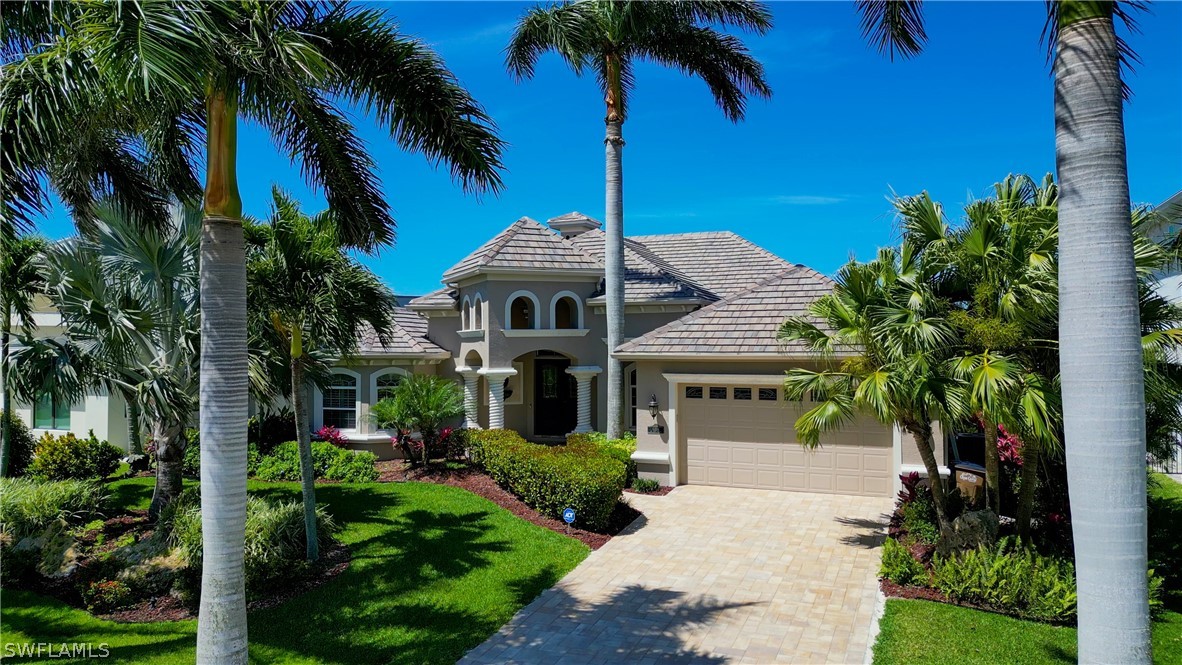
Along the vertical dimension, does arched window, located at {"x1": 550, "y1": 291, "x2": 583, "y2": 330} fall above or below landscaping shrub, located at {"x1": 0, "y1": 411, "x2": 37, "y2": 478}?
above

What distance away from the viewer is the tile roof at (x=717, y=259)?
2233 cm

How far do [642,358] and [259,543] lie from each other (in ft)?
29.3

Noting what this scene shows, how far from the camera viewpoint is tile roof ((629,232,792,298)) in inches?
879

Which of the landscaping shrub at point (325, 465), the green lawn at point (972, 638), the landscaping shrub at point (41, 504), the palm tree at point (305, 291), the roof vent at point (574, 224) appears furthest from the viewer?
the roof vent at point (574, 224)

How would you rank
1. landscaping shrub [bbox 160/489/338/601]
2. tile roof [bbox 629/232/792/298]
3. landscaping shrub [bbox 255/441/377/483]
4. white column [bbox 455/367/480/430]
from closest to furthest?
landscaping shrub [bbox 160/489/338/601], landscaping shrub [bbox 255/441/377/483], white column [bbox 455/367/480/430], tile roof [bbox 629/232/792/298]

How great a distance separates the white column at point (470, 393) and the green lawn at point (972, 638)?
13.8 metres

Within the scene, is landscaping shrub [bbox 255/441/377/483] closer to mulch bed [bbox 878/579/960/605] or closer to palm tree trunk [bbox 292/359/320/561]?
palm tree trunk [bbox 292/359/320/561]

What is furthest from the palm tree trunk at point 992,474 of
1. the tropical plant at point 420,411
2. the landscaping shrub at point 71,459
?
the landscaping shrub at point 71,459

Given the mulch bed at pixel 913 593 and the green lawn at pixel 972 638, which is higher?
the mulch bed at pixel 913 593

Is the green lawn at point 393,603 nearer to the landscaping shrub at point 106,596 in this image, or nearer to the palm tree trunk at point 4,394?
the landscaping shrub at point 106,596

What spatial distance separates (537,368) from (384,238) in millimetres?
13702

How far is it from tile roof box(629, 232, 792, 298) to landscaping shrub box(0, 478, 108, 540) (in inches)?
664

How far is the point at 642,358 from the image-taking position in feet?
52.0

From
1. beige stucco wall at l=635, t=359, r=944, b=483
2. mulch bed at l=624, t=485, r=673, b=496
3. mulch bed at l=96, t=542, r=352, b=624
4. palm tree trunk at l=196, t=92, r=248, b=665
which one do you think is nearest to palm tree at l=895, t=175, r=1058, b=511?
beige stucco wall at l=635, t=359, r=944, b=483
